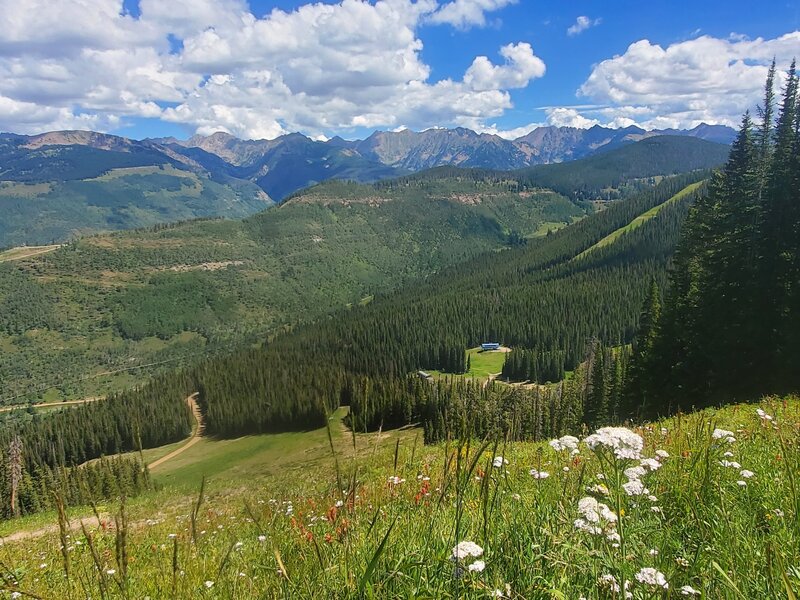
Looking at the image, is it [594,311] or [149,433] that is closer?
[149,433]

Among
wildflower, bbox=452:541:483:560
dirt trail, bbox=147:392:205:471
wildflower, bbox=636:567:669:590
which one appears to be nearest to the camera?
wildflower, bbox=636:567:669:590

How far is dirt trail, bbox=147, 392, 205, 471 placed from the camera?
300 feet

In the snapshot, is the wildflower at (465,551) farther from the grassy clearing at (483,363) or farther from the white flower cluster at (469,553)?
the grassy clearing at (483,363)

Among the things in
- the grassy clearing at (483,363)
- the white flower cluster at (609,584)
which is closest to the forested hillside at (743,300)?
the white flower cluster at (609,584)

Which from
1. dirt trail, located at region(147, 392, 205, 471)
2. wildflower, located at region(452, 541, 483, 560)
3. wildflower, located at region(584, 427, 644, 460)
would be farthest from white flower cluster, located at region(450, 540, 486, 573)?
dirt trail, located at region(147, 392, 205, 471)

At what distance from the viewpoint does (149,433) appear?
108m

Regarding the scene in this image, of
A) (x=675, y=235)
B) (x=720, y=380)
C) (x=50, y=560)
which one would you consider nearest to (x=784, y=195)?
(x=720, y=380)

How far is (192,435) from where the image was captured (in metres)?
112

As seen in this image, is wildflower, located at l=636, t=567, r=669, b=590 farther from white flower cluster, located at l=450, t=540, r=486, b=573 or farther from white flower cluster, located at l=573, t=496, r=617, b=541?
white flower cluster, located at l=450, t=540, r=486, b=573

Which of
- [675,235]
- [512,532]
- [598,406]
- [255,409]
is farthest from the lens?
[675,235]

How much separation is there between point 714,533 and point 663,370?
36483mm

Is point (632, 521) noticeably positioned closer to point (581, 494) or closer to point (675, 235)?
point (581, 494)

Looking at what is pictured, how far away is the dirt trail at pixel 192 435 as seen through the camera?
91.6 metres

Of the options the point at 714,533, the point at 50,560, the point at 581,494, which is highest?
the point at 714,533
